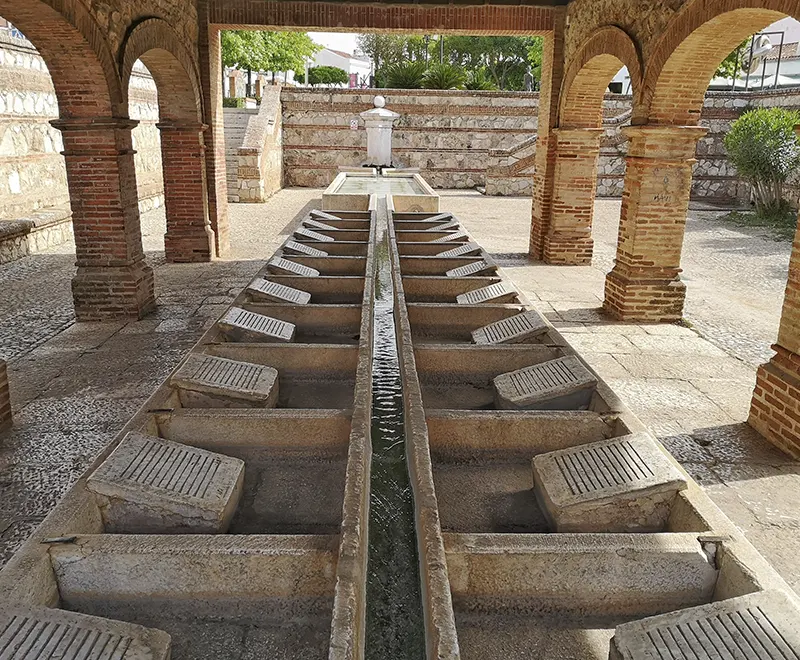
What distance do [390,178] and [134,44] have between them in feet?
34.3

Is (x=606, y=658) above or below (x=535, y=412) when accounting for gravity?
below

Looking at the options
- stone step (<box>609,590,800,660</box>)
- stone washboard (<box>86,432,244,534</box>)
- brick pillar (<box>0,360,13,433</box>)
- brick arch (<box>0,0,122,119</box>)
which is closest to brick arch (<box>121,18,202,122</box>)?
brick arch (<box>0,0,122,119</box>)

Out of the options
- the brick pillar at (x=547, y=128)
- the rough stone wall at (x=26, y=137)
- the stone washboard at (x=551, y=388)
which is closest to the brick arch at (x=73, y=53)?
the rough stone wall at (x=26, y=137)

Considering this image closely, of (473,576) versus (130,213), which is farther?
(130,213)

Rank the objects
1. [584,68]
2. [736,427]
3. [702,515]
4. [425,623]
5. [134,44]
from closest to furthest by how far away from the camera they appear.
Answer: [425,623] → [702,515] → [736,427] → [134,44] → [584,68]

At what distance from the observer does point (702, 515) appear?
2914 mm

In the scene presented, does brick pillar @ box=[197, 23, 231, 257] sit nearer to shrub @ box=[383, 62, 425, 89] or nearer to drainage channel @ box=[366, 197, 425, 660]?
drainage channel @ box=[366, 197, 425, 660]

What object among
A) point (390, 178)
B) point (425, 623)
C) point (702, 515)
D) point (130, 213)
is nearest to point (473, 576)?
point (425, 623)

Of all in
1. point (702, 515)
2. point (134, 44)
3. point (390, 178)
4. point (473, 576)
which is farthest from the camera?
point (390, 178)

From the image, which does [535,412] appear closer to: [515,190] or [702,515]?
[702,515]

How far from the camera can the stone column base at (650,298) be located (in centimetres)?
718

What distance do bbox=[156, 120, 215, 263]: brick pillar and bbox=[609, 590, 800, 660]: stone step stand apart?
345 inches

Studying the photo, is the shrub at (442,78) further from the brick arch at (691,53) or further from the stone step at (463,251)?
the brick arch at (691,53)

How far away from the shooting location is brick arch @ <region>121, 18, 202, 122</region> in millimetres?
6902
